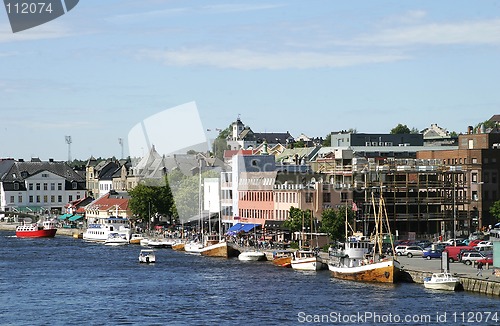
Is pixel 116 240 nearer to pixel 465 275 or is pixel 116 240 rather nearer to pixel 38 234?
pixel 38 234

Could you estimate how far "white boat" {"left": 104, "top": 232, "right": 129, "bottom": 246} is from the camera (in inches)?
5458

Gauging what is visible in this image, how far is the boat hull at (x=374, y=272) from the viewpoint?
A: 77.6 m

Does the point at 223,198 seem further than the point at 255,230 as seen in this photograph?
Yes

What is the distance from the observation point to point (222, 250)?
10975 cm

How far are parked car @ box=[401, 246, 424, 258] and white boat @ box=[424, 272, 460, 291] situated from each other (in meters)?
21.5

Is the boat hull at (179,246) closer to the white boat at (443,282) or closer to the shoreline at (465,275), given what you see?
the shoreline at (465,275)

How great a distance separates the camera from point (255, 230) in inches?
4823

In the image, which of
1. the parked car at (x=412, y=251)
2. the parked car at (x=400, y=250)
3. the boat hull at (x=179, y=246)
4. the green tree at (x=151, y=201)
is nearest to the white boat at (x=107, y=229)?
the green tree at (x=151, y=201)

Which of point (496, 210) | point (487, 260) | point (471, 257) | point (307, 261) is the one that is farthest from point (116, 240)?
point (487, 260)

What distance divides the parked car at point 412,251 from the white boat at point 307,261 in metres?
8.38

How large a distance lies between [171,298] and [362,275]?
14.8m

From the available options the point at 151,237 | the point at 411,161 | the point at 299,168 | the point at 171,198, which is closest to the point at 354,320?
the point at 411,161

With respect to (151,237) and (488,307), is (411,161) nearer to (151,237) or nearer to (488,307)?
(151,237)

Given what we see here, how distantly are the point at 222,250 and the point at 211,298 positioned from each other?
37438 mm
